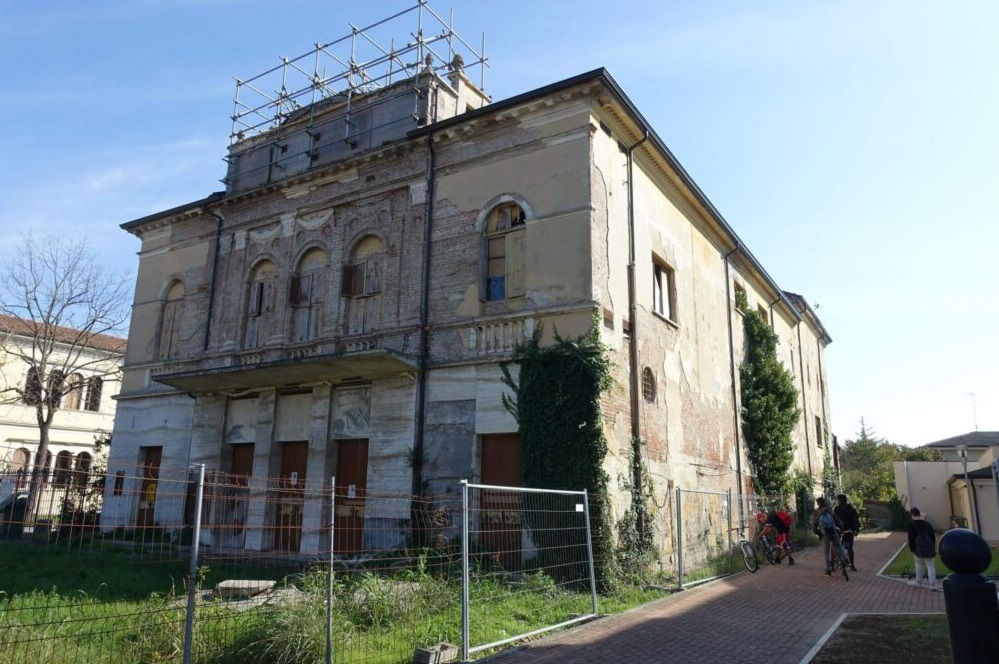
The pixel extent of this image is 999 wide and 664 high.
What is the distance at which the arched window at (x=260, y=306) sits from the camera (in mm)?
19031

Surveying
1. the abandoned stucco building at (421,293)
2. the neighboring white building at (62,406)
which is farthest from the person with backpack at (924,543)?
the neighboring white building at (62,406)

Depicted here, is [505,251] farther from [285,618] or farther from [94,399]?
[94,399]

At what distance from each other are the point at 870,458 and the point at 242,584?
7173 cm

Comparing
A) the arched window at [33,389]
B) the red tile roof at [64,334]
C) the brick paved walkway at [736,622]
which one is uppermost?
the red tile roof at [64,334]

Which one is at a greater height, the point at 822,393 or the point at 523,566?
the point at 822,393

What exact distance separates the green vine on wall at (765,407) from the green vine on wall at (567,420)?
10.8 metres

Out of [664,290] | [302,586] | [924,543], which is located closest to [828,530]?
[924,543]

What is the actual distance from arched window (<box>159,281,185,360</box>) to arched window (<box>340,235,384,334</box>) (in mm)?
6981

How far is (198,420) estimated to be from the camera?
751 inches

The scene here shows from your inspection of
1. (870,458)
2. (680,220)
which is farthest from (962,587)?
(870,458)

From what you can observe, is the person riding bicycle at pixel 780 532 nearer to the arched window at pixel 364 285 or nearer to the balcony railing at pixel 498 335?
the balcony railing at pixel 498 335

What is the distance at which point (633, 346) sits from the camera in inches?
587

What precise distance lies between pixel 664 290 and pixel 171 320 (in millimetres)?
15083

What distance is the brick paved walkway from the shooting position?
26.6 ft
